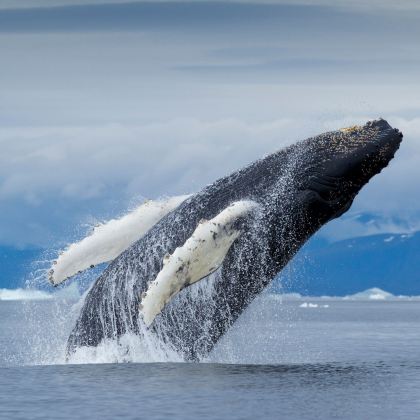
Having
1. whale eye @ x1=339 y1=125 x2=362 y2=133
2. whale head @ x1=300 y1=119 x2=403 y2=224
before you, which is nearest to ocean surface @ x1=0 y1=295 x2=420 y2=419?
whale head @ x1=300 y1=119 x2=403 y2=224

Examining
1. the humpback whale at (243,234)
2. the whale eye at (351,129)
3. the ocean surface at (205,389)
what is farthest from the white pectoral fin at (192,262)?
the whale eye at (351,129)

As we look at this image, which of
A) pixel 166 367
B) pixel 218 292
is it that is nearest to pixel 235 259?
pixel 218 292

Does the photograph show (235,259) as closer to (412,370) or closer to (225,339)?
(225,339)

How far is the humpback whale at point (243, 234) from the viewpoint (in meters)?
14.6

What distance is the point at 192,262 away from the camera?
44.2 ft

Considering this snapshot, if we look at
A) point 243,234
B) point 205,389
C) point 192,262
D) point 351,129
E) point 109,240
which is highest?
point 351,129

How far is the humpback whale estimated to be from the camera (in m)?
14.6

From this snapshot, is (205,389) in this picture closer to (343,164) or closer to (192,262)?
(192,262)

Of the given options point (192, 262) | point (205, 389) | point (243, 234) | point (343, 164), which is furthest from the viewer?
point (343, 164)

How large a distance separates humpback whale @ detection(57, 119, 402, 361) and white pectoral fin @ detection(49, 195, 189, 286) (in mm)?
405

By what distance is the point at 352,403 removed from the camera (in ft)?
40.3

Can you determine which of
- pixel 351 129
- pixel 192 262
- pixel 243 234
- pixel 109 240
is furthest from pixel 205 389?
pixel 351 129

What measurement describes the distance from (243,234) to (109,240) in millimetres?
2207

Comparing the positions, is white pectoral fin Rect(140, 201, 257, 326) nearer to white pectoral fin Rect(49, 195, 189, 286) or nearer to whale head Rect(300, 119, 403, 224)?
whale head Rect(300, 119, 403, 224)
